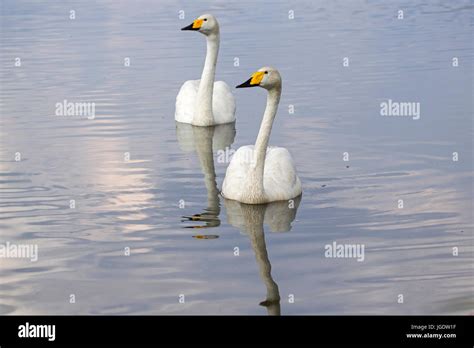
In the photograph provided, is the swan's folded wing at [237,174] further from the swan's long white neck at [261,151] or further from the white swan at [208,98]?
the white swan at [208,98]

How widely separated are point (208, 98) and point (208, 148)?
7.77ft

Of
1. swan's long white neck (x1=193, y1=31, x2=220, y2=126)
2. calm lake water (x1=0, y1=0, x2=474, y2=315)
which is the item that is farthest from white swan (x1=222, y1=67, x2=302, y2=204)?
swan's long white neck (x1=193, y1=31, x2=220, y2=126)

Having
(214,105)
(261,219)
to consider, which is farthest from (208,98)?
(261,219)

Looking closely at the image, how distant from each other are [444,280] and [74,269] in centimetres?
450

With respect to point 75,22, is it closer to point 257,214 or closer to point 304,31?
point 304,31

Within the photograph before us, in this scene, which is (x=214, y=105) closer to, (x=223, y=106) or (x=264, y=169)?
(x=223, y=106)

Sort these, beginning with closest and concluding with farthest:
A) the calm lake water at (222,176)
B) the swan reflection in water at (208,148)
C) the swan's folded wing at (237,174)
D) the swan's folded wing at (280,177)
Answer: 1. the calm lake water at (222,176)
2. the swan reflection in water at (208,148)
3. the swan's folded wing at (280,177)
4. the swan's folded wing at (237,174)

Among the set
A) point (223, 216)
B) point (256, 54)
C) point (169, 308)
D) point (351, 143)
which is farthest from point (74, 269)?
point (256, 54)

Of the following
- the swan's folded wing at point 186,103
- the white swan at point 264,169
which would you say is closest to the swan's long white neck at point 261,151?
the white swan at point 264,169

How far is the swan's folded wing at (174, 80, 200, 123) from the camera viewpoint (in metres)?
24.3

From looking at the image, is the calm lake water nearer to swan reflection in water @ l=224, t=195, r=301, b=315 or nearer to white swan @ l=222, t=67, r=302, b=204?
swan reflection in water @ l=224, t=195, r=301, b=315

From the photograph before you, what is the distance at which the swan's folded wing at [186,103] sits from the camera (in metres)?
24.3

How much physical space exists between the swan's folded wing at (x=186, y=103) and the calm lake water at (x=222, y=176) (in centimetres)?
47

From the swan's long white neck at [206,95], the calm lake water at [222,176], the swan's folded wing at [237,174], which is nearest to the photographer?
the calm lake water at [222,176]
